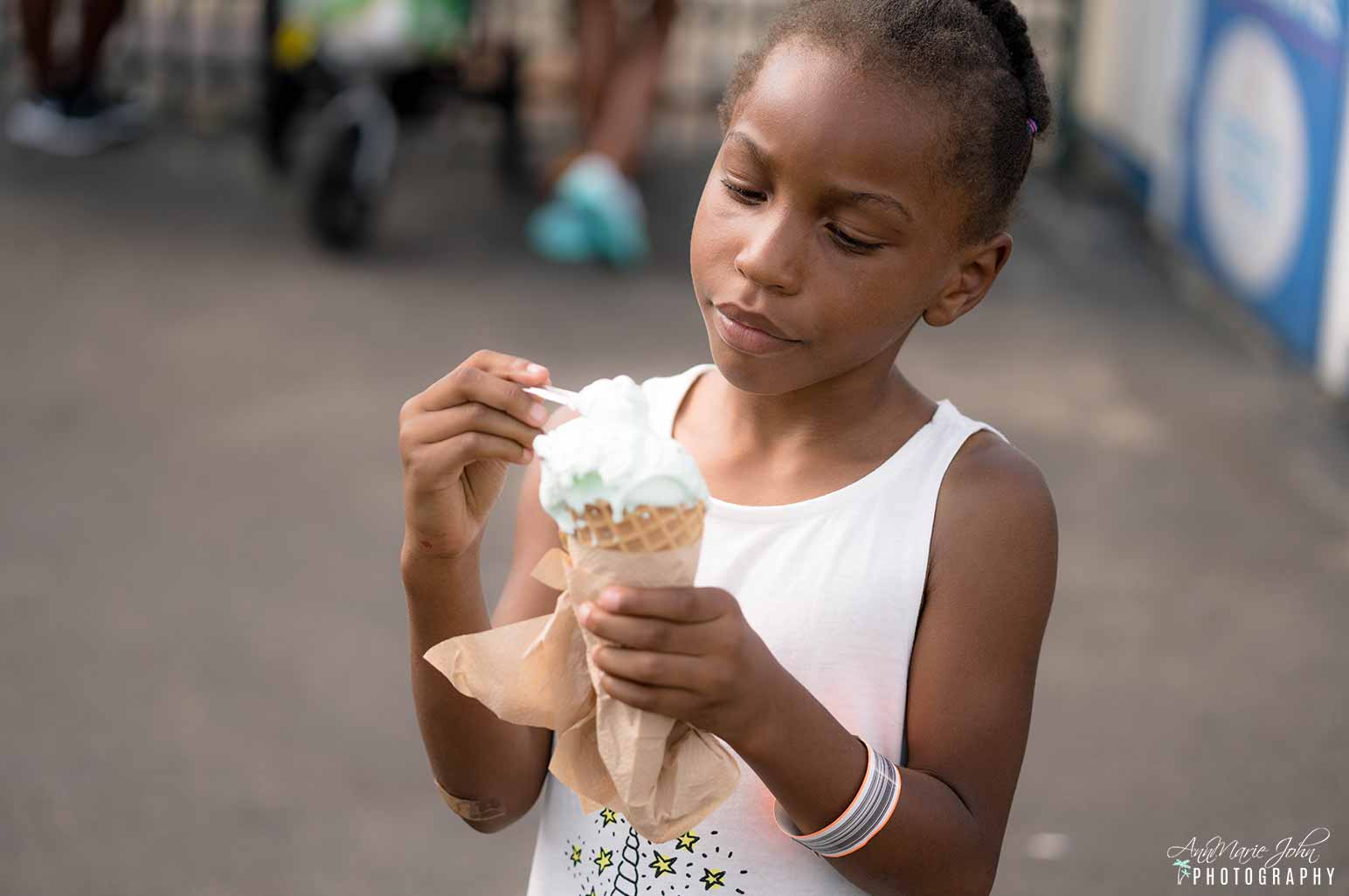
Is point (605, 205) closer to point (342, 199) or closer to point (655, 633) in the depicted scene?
point (342, 199)

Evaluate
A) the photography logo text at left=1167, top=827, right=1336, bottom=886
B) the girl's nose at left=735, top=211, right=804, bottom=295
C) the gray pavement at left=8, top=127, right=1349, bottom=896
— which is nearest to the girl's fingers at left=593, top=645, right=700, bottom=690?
the girl's nose at left=735, top=211, right=804, bottom=295

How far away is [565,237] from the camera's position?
636cm

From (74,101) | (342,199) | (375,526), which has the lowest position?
(375,526)

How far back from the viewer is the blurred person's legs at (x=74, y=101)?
6.95 m

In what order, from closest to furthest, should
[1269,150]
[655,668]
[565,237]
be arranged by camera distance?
[655,668] → [1269,150] → [565,237]

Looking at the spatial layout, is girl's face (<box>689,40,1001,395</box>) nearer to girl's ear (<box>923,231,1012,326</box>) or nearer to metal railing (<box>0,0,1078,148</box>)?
girl's ear (<box>923,231,1012,326</box>)

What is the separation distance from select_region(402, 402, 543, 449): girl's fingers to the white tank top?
238 mm

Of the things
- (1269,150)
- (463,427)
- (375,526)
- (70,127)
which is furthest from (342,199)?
(463,427)

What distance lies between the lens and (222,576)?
4.14 metres

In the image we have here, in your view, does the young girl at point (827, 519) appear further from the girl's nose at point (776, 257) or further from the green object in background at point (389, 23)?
the green object in background at point (389, 23)

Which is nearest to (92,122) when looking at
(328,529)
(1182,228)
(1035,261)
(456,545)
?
(328,529)

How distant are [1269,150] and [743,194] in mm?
4625

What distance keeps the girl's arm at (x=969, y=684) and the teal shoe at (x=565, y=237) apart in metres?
4.90

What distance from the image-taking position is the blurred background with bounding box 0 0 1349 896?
11.1 feet
